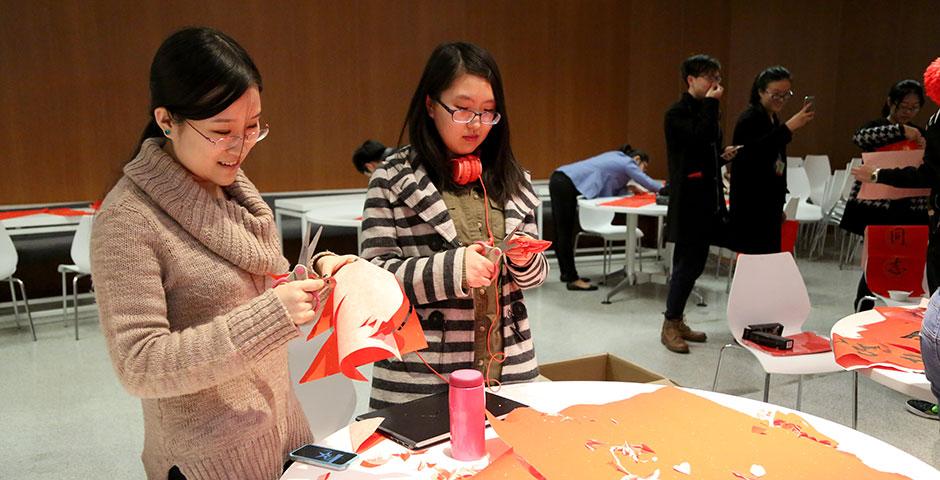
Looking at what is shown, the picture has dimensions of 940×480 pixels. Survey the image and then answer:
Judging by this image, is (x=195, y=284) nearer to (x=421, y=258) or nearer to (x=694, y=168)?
(x=421, y=258)

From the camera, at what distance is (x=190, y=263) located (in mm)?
1214

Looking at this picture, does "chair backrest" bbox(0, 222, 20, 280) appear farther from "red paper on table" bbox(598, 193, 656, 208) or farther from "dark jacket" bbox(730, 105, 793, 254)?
"dark jacket" bbox(730, 105, 793, 254)

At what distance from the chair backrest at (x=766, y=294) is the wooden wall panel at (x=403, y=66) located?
4826 millimetres

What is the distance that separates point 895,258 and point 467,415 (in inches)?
129

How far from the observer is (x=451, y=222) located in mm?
1796

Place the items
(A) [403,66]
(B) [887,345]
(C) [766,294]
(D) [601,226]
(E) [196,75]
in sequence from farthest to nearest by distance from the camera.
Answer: (A) [403,66]
(D) [601,226]
(C) [766,294]
(B) [887,345]
(E) [196,75]

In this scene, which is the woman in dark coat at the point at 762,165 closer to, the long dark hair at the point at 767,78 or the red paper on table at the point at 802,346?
the long dark hair at the point at 767,78

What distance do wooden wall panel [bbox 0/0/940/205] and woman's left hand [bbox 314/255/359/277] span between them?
17.3 feet

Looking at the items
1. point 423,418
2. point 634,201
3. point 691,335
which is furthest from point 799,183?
point 423,418

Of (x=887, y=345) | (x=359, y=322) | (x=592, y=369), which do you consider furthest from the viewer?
(x=592, y=369)

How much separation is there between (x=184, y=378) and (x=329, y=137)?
239 inches

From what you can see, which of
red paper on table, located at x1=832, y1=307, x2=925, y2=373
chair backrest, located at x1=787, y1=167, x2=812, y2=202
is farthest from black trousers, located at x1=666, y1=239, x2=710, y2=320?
chair backrest, located at x1=787, y1=167, x2=812, y2=202

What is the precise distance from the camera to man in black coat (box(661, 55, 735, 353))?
3945 mm

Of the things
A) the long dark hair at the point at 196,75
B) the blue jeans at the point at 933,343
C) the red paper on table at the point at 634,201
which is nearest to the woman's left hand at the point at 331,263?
the long dark hair at the point at 196,75
